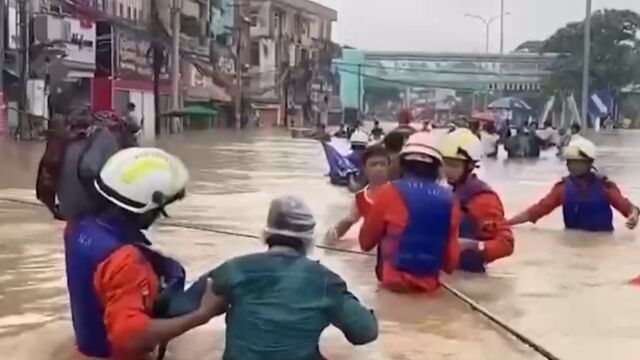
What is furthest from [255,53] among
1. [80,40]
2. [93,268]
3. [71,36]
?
[93,268]

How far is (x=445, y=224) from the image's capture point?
7207mm

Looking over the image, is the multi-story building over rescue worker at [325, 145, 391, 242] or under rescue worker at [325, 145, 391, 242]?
over

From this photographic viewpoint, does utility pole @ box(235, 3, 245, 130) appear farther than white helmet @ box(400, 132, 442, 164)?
Yes

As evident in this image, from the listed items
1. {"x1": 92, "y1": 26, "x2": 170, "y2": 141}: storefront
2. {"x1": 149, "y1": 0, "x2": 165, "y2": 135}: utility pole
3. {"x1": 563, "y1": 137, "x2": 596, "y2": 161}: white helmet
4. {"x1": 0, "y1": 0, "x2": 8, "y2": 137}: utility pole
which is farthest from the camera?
{"x1": 149, "y1": 0, "x2": 165, "y2": 135}: utility pole

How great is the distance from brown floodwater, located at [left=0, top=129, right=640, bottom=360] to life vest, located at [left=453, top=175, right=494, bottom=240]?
363 millimetres

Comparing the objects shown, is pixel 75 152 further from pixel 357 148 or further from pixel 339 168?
pixel 357 148

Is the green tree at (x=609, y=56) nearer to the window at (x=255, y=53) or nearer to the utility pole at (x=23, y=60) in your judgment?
the window at (x=255, y=53)

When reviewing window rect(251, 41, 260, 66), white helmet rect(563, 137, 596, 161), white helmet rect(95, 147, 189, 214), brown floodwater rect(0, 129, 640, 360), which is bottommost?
brown floodwater rect(0, 129, 640, 360)

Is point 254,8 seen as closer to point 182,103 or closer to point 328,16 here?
point 328,16

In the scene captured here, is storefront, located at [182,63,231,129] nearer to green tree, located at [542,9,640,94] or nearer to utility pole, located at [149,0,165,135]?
utility pole, located at [149,0,165,135]

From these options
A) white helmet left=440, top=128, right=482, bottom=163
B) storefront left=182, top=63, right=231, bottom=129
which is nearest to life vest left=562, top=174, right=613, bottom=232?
white helmet left=440, top=128, right=482, bottom=163

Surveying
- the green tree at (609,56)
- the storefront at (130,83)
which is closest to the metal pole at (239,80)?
the storefront at (130,83)

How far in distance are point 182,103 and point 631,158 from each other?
40396mm

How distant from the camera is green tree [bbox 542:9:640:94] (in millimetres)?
83750
